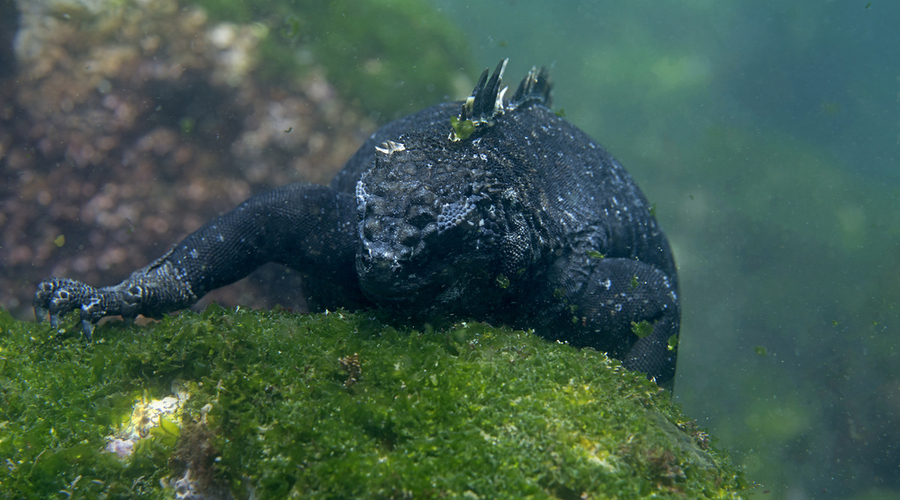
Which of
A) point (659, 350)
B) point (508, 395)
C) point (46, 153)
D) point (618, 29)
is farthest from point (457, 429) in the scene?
point (618, 29)

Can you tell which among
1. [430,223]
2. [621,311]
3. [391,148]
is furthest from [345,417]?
[621,311]

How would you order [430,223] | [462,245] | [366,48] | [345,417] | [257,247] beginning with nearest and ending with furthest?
[345,417] → [430,223] → [462,245] → [257,247] → [366,48]

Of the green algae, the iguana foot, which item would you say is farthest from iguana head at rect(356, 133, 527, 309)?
the green algae

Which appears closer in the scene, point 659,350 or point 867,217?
point 659,350

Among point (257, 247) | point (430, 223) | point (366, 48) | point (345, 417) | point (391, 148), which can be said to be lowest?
point (345, 417)

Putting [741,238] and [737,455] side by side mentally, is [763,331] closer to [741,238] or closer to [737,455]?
[741,238]

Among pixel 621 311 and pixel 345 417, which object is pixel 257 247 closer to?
pixel 345 417

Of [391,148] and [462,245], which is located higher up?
[391,148]

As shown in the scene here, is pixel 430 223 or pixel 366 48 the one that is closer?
pixel 430 223
